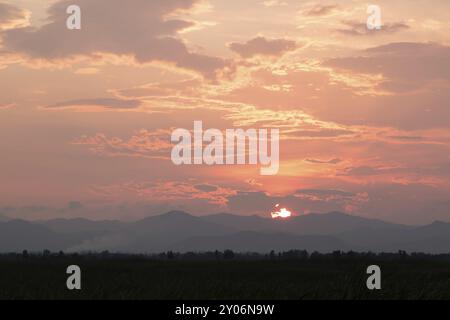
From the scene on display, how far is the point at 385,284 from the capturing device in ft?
108
